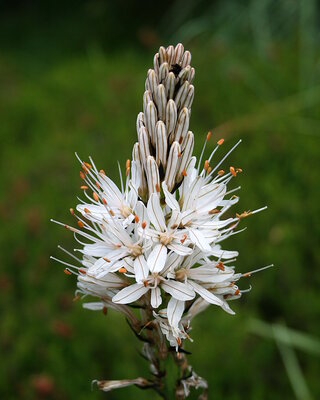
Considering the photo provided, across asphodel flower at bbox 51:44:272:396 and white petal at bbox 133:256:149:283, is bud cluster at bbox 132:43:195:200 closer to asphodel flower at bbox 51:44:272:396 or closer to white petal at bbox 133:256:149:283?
asphodel flower at bbox 51:44:272:396

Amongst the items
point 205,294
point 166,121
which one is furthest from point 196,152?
point 205,294

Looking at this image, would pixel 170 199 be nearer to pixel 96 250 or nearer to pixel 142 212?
pixel 142 212

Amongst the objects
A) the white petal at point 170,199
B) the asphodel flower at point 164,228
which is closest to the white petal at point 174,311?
the asphodel flower at point 164,228

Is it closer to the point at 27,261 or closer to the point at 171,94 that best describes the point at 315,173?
the point at 27,261

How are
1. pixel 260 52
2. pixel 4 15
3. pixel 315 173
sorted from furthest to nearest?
pixel 4 15
pixel 260 52
pixel 315 173

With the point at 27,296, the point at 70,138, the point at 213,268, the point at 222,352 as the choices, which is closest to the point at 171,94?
the point at 213,268

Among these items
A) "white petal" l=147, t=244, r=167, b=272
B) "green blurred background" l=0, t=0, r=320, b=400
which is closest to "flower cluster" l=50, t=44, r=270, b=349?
"white petal" l=147, t=244, r=167, b=272

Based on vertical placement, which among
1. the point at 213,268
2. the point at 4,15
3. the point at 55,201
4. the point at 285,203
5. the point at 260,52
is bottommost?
the point at 213,268
